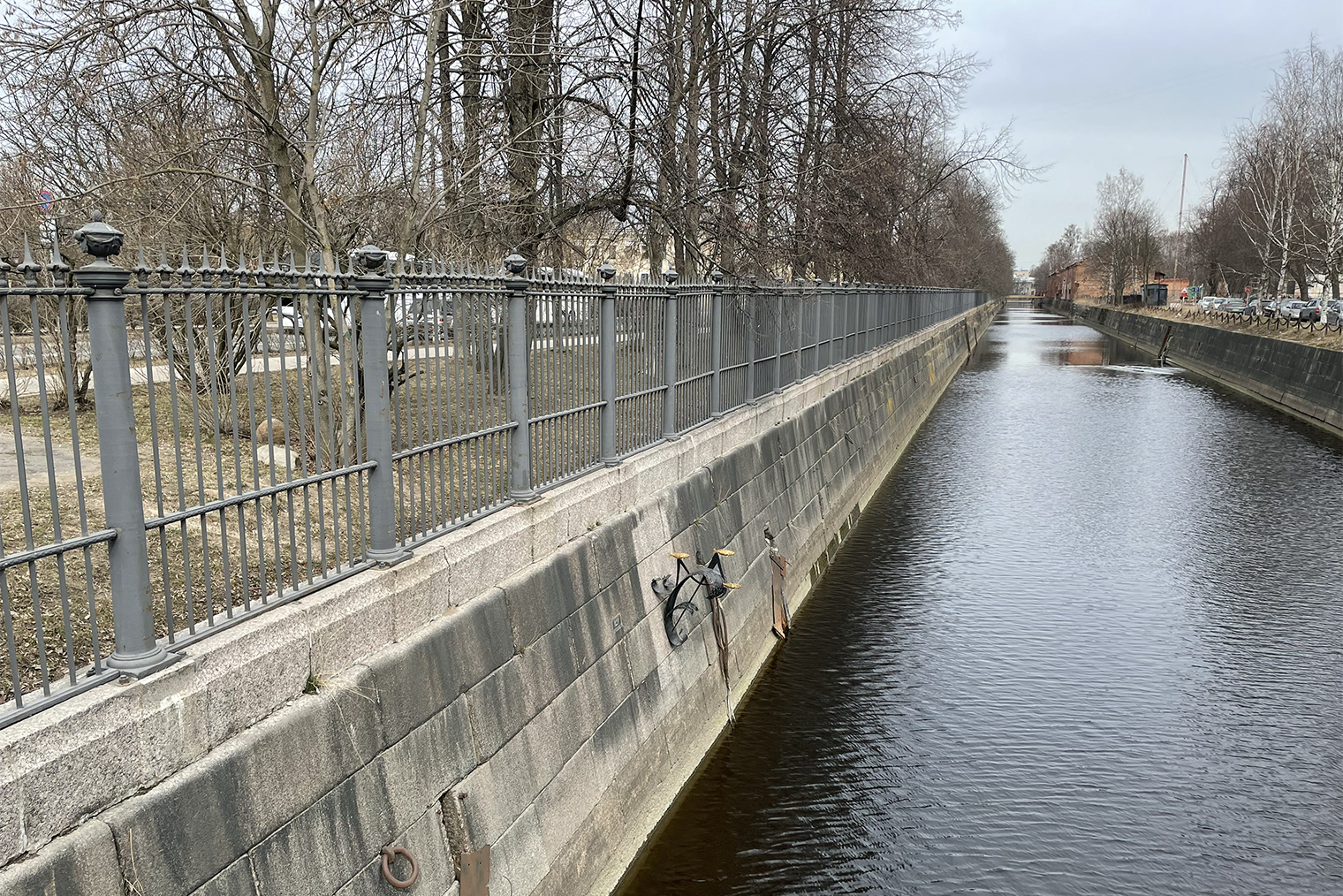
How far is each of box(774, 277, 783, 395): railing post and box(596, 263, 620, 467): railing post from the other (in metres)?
5.46

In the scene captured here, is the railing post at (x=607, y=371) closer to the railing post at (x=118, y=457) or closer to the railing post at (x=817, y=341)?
the railing post at (x=118, y=457)

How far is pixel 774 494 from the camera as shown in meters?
12.0

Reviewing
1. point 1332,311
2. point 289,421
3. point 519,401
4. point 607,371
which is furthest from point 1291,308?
point 289,421

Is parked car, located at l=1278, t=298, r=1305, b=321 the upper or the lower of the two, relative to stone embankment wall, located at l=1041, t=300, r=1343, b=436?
upper

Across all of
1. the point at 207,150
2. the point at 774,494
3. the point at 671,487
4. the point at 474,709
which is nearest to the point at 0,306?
the point at 474,709

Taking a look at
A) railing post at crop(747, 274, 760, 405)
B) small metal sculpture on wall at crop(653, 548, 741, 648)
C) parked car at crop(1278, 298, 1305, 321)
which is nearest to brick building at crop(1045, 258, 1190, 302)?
parked car at crop(1278, 298, 1305, 321)

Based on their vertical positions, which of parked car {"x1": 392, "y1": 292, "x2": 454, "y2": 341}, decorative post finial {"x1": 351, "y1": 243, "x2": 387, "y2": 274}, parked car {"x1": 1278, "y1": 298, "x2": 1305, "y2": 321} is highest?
decorative post finial {"x1": 351, "y1": 243, "x2": 387, "y2": 274}

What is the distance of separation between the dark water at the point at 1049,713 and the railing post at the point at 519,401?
2.83m

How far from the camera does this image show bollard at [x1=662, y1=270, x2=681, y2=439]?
29.1ft

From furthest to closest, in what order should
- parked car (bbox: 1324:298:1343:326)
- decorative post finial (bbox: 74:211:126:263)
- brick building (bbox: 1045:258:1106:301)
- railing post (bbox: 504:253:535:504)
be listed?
1. brick building (bbox: 1045:258:1106:301)
2. parked car (bbox: 1324:298:1343:326)
3. railing post (bbox: 504:253:535:504)
4. decorative post finial (bbox: 74:211:126:263)

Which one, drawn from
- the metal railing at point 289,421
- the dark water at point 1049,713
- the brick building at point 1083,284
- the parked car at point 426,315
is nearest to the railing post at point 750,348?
the metal railing at point 289,421

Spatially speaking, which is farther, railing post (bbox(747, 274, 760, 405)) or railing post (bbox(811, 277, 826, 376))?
railing post (bbox(811, 277, 826, 376))

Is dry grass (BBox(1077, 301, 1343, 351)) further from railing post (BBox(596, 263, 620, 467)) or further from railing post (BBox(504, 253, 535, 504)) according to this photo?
railing post (BBox(504, 253, 535, 504))

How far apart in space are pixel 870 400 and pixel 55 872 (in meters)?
18.4
